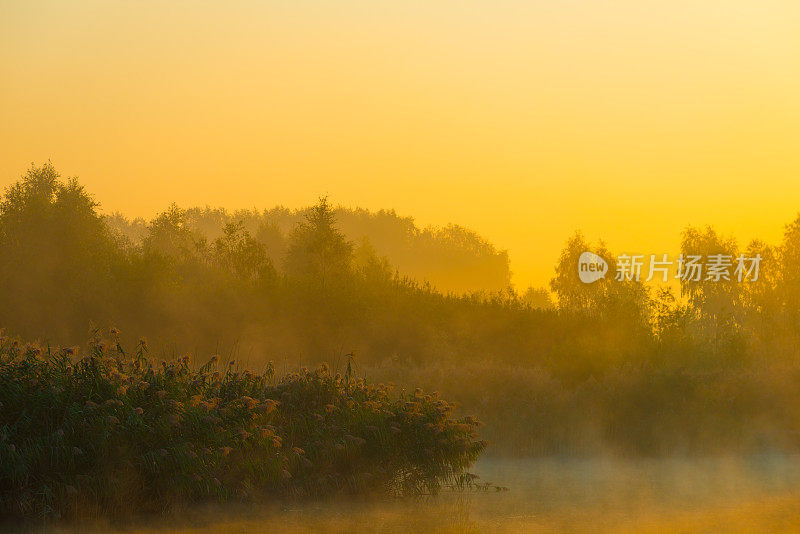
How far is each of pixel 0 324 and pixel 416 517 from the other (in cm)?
3278

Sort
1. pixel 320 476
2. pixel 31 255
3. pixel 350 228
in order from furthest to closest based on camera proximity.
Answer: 1. pixel 350 228
2. pixel 31 255
3. pixel 320 476

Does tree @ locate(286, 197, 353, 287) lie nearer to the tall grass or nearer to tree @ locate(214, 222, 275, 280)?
tree @ locate(214, 222, 275, 280)

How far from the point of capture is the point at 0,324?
42.7 meters

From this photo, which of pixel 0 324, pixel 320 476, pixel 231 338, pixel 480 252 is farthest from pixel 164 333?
pixel 480 252

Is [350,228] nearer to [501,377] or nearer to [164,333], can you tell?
[164,333]

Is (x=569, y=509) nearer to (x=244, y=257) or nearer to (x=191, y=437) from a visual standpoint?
(x=191, y=437)

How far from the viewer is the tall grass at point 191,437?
541 inches

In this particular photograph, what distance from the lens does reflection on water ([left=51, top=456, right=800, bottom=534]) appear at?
14.4 m

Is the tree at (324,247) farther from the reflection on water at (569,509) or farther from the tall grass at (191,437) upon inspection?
the tall grass at (191,437)

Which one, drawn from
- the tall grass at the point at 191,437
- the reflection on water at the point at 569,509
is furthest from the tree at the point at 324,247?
the tall grass at the point at 191,437

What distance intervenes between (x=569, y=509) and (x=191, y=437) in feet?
20.8

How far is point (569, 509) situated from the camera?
53.0ft

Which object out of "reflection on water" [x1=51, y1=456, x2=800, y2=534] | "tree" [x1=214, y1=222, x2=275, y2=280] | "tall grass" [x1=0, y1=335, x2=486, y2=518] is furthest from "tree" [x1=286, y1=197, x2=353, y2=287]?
"tall grass" [x1=0, y1=335, x2=486, y2=518]

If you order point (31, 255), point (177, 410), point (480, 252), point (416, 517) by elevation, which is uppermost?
point (480, 252)
